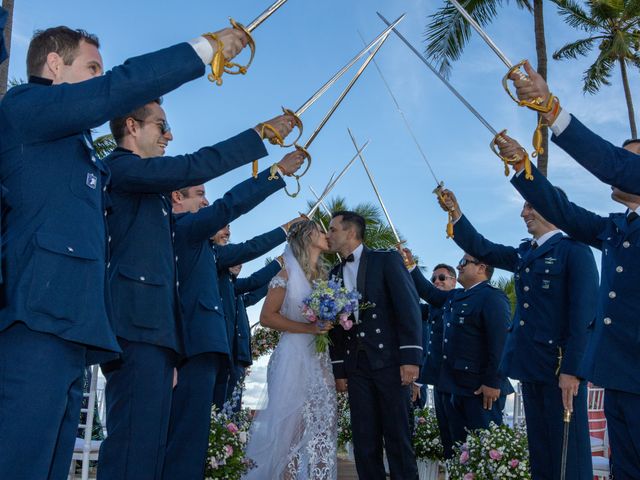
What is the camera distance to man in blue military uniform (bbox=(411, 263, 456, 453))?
7328 millimetres

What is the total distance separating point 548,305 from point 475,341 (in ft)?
6.41

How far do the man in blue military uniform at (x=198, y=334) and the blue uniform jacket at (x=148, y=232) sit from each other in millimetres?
622

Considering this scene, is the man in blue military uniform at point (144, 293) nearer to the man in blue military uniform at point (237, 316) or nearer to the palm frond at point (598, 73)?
the man in blue military uniform at point (237, 316)

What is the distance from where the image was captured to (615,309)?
11.3 feet

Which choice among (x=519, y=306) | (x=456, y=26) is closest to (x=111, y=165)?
(x=519, y=306)

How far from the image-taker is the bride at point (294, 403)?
5.47 m

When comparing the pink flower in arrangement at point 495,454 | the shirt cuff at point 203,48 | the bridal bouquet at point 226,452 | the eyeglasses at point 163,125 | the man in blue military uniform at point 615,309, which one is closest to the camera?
the shirt cuff at point 203,48

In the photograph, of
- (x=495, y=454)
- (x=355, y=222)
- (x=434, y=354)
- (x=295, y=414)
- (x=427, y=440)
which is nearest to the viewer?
(x=295, y=414)

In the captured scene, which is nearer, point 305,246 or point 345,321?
point 345,321

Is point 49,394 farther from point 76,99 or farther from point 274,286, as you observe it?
point 274,286

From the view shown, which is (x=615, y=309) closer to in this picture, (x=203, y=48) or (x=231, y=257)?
(x=203, y=48)

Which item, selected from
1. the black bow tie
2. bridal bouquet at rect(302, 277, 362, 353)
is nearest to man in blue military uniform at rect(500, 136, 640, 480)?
bridal bouquet at rect(302, 277, 362, 353)

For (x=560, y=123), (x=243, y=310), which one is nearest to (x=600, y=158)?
(x=560, y=123)

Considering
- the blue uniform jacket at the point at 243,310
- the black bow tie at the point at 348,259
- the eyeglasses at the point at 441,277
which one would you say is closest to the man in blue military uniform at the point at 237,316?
the blue uniform jacket at the point at 243,310
